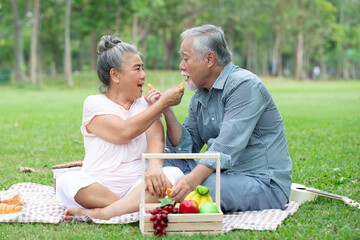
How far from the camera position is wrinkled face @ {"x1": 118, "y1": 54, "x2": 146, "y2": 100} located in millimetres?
4383

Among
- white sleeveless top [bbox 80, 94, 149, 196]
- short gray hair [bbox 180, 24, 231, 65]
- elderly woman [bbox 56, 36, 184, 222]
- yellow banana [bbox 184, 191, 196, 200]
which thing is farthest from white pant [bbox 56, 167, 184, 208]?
short gray hair [bbox 180, 24, 231, 65]

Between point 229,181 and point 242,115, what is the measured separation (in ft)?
1.97

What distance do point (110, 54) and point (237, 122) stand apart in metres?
1.34

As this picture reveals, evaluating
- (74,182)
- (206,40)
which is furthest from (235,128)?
(74,182)

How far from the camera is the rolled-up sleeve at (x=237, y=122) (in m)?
4.05

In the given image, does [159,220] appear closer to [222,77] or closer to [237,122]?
[237,122]

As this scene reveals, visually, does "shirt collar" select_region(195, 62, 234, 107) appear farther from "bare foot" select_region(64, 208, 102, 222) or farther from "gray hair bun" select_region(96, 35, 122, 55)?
"bare foot" select_region(64, 208, 102, 222)

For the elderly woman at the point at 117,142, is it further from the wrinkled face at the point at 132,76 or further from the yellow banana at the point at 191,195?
the yellow banana at the point at 191,195

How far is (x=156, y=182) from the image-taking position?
401cm

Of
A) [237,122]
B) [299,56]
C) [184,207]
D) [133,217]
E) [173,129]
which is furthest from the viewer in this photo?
[299,56]

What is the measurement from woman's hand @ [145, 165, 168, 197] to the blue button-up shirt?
37cm

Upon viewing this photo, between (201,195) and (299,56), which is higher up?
(201,195)

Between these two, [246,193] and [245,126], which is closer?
[245,126]

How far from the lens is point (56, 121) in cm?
1232
